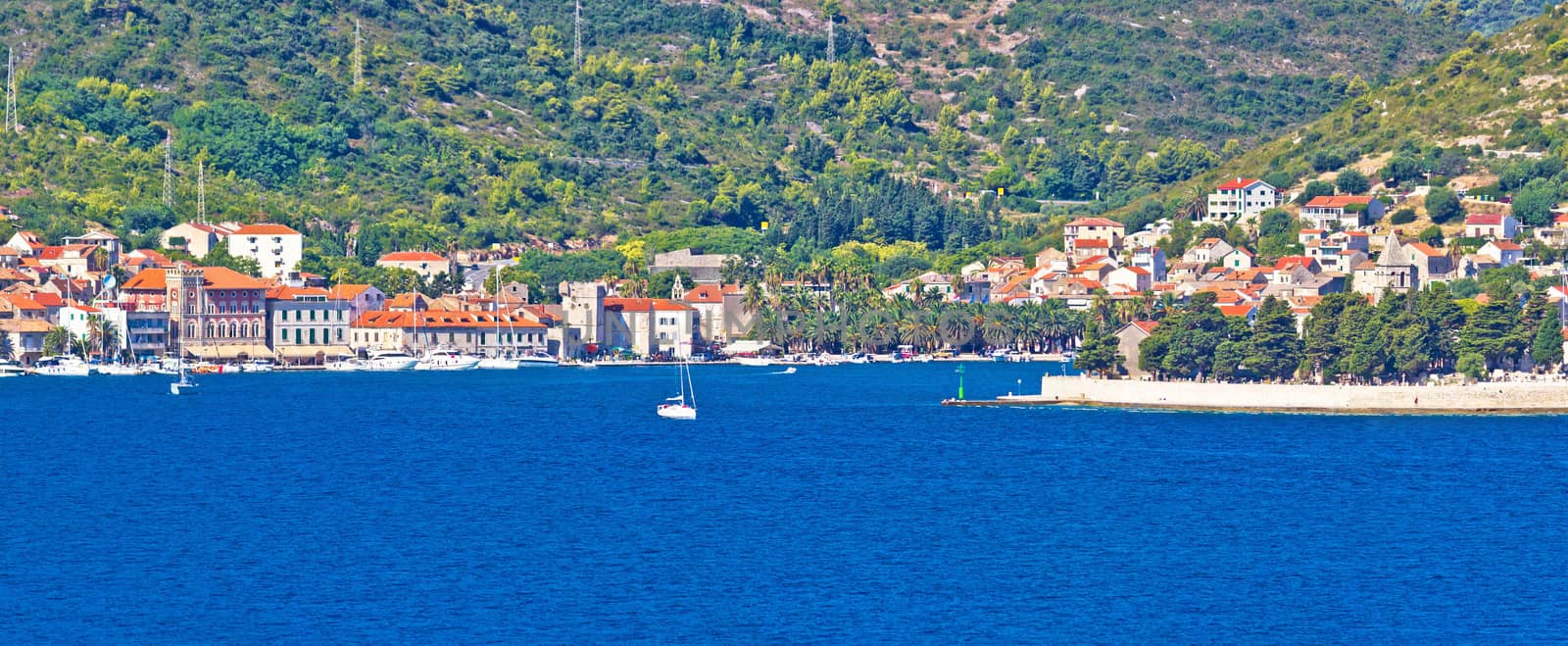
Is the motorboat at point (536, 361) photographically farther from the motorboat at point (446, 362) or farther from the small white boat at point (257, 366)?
the small white boat at point (257, 366)

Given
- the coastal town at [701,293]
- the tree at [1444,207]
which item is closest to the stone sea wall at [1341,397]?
the coastal town at [701,293]

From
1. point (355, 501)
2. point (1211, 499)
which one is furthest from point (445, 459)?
point (1211, 499)

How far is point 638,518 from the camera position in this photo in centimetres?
8075

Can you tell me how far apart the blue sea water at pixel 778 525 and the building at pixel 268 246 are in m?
61.9

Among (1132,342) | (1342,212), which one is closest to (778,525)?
(1132,342)

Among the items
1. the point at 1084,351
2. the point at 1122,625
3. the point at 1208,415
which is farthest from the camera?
the point at 1084,351

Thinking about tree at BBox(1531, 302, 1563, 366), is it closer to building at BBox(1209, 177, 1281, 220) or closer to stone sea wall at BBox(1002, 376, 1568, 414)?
stone sea wall at BBox(1002, 376, 1568, 414)

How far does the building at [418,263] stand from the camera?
18688cm

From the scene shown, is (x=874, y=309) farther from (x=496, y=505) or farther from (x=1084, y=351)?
(x=496, y=505)

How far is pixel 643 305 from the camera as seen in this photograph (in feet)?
574

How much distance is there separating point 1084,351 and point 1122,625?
5945cm

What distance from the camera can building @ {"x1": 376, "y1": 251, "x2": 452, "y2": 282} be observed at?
613 feet

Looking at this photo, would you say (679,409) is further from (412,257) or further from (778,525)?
(412,257)

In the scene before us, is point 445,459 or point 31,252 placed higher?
point 31,252
